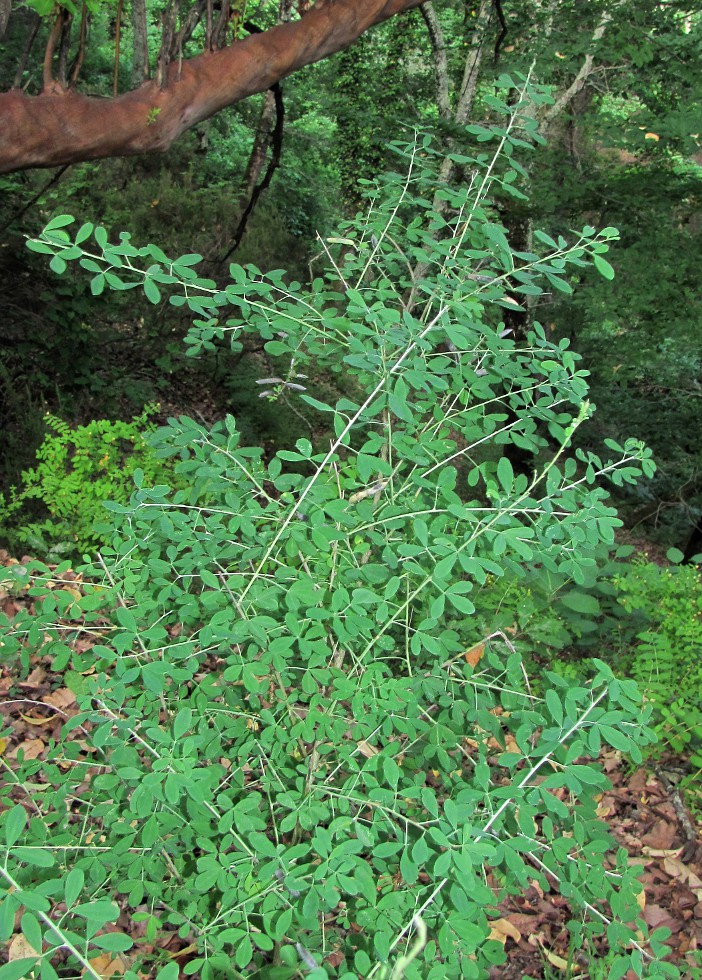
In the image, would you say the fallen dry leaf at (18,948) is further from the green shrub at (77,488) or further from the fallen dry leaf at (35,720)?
the green shrub at (77,488)

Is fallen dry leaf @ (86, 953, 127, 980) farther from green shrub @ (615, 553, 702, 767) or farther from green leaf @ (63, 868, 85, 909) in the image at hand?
green shrub @ (615, 553, 702, 767)

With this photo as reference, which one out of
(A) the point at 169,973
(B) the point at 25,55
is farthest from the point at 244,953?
(B) the point at 25,55

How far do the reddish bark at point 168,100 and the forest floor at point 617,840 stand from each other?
1175 millimetres

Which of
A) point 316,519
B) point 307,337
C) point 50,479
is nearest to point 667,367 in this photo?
point 50,479

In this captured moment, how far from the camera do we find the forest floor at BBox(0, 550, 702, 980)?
224 centimetres

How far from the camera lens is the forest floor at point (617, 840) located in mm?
2236

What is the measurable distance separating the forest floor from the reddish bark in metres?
1.17

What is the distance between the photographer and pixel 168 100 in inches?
74.2

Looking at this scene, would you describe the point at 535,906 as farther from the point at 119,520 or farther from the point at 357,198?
the point at 357,198

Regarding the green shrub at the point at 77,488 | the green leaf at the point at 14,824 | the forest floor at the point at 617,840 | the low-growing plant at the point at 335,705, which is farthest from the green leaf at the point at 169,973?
the green shrub at the point at 77,488

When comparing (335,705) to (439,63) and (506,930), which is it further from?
(439,63)

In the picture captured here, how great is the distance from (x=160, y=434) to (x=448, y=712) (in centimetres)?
92

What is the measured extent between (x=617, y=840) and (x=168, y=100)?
2.94m

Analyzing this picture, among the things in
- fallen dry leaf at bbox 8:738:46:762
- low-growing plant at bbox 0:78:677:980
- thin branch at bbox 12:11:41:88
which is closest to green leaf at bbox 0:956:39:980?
low-growing plant at bbox 0:78:677:980
